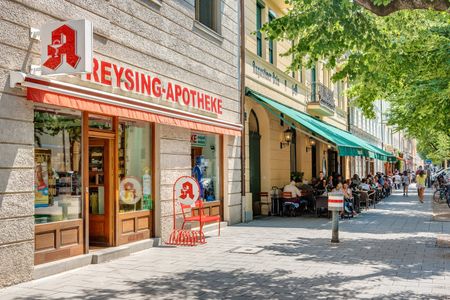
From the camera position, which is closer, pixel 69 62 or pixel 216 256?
pixel 69 62

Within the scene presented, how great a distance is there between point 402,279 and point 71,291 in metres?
4.51

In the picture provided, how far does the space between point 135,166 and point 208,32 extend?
443 cm

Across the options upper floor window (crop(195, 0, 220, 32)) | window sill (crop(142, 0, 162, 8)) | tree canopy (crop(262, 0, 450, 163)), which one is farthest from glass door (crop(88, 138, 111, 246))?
upper floor window (crop(195, 0, 220, 32))

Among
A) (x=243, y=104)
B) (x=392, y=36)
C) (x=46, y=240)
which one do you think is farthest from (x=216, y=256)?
(x=392, y=36)

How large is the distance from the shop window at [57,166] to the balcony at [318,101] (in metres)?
15.7

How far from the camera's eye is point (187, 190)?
10.0m

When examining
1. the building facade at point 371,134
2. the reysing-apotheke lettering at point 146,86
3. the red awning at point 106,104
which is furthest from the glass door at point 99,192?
the building facade at point 371,134

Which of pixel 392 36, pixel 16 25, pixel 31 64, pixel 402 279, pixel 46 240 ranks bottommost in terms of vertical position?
pixel 402 279

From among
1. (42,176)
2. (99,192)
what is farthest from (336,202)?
(42,176)

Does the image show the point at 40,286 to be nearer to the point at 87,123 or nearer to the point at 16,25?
Answer: the point at 87,123

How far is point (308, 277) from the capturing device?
23.1 ft

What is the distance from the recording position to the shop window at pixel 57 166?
288 inches

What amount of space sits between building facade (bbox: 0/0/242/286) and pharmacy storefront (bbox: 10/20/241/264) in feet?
0.07

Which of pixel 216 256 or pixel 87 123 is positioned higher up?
pixel 87 123
